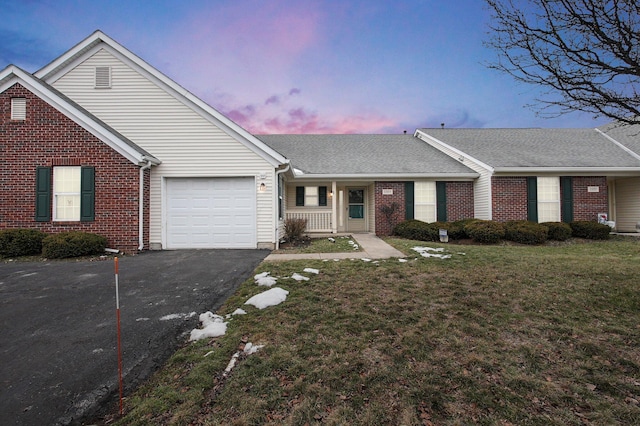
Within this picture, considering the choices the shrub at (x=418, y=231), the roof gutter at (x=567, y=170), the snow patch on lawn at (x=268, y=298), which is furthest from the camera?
the roof gutter at (x=567, y=170)

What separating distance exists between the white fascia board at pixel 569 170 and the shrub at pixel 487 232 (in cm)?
293

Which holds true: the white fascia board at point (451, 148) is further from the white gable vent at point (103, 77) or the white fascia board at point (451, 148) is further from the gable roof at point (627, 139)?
the white gable vent at point (103, 77)

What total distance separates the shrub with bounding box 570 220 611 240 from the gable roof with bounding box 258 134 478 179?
177 inches

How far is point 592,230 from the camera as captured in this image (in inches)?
452

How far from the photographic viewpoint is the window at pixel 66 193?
8.57 m

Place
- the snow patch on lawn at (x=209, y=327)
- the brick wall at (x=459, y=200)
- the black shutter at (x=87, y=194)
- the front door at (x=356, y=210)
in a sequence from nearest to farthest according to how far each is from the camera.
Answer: the snow patch on lawn at (x=209, y=327), the black shutter at (x=87, y=194), the brick wall at (x=459, y=200), the front door at (x=356, y=210)

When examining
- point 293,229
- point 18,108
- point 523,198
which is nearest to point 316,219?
point 293,229

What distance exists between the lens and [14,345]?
9.84 ft

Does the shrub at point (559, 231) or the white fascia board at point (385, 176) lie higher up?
the white fascia board at point (385, 176)

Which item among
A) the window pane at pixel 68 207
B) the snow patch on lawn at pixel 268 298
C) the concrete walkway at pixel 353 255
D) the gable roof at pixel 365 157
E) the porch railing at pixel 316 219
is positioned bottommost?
the snow patch on lawn at pixel 268 298

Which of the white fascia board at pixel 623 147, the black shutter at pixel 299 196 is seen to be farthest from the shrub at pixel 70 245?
the white fascia board at pixel 623 147

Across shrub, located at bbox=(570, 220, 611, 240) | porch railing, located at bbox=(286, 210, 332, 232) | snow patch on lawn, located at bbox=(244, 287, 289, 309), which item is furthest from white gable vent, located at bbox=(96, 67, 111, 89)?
shrub, located at bbox=(570, 220, 611, 240)

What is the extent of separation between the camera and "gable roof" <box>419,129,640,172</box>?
A: 12578mm

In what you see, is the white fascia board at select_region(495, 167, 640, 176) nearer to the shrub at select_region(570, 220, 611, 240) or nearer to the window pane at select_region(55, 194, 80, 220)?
the shrub at select_region(570, 220, 611, 240)
